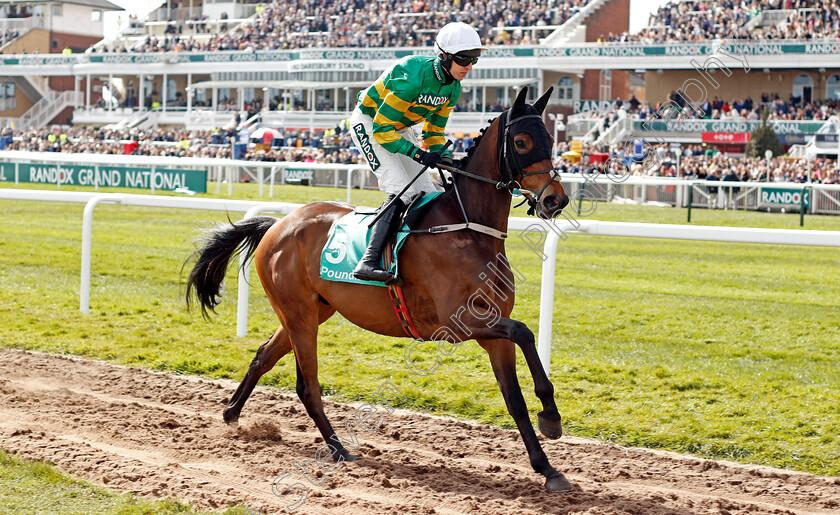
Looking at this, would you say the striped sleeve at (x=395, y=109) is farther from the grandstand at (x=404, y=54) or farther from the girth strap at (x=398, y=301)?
the grandstand at (x=404, y=54)

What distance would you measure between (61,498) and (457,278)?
1806 millimetres

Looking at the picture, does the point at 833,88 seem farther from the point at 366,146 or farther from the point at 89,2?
the point at 89,2

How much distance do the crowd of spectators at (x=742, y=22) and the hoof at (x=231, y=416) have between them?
2976 centimetres

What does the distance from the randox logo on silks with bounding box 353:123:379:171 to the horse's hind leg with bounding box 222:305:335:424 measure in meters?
0.82

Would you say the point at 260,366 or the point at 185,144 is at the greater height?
the point at 185,144

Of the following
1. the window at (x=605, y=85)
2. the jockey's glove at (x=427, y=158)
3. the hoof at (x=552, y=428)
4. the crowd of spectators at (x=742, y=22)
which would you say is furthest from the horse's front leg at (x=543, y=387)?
the window at (x=605, y=85)

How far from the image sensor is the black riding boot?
4.08 m

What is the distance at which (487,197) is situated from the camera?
4.04 m

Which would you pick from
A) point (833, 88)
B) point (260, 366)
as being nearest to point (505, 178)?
point (260, 366)

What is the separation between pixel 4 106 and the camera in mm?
56656

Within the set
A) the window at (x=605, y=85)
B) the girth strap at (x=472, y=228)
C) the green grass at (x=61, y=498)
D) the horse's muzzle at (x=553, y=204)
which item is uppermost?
the window at (x=605, y=85)

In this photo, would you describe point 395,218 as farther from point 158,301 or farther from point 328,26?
point 328,26

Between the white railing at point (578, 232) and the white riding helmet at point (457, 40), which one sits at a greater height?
the white riding helmet at point (457, 40)

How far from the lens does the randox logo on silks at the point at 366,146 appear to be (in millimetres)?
4461
